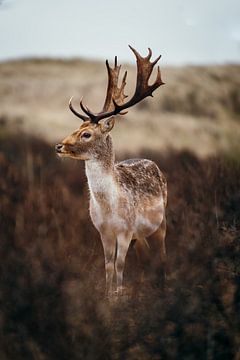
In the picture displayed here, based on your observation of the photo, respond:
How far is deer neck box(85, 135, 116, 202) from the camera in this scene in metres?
8.36

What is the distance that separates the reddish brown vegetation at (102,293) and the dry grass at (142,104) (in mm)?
14084

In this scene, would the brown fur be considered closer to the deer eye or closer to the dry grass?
the deer eye

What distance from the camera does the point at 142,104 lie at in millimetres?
35500

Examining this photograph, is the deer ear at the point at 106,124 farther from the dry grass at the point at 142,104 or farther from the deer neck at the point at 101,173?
the dry grass at the point at 142,104

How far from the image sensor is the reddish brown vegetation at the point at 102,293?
7.09m

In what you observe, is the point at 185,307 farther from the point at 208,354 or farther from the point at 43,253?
the point at 43,253

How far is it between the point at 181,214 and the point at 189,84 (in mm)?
28590

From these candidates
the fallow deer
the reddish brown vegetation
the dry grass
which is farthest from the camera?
the dry grass

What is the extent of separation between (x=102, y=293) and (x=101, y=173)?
1.10m

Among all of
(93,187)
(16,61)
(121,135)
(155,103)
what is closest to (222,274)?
(93,187)

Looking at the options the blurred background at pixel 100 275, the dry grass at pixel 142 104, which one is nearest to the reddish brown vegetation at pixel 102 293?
the blurred background at pixel 100 275

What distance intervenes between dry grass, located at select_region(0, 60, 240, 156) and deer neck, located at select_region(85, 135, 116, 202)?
15466 mm

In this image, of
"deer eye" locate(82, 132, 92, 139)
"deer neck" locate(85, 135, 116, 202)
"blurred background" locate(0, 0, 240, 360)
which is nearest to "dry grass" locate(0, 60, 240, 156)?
"blurred background" locate(0, 0, 240, 360)

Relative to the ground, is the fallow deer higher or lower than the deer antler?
lower
